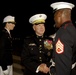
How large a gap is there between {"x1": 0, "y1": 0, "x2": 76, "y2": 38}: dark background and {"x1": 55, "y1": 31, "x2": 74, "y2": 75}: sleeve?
60.2 ft

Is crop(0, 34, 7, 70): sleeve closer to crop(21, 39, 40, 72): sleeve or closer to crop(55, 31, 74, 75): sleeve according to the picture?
crop(21, 39, 40, 72): sleeve

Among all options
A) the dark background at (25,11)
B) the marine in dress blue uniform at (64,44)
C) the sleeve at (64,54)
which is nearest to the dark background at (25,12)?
the dark background at (25,11)

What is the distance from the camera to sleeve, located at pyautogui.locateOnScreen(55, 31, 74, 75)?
2455 mm

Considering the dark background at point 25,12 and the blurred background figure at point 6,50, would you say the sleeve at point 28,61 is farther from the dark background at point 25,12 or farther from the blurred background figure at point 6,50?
the dark background at point 25,12

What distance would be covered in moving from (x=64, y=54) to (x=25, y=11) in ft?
73.2

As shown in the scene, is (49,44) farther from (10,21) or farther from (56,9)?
(10,21)

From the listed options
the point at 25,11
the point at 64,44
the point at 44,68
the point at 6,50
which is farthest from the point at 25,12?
the point at 64,44

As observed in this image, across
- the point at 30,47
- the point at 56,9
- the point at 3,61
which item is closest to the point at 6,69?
the point at 3,61

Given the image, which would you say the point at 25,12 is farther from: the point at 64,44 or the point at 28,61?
the point at 64,44

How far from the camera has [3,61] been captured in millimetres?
4617

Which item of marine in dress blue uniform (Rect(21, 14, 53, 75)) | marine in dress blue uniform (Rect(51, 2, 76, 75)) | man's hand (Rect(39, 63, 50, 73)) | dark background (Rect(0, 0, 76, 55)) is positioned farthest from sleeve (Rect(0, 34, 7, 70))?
dark background (Rect(0, 0, 76, 55))

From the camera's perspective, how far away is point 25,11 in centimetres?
2447

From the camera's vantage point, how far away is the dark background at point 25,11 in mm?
21781

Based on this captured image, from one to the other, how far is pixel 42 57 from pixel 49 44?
26cm
